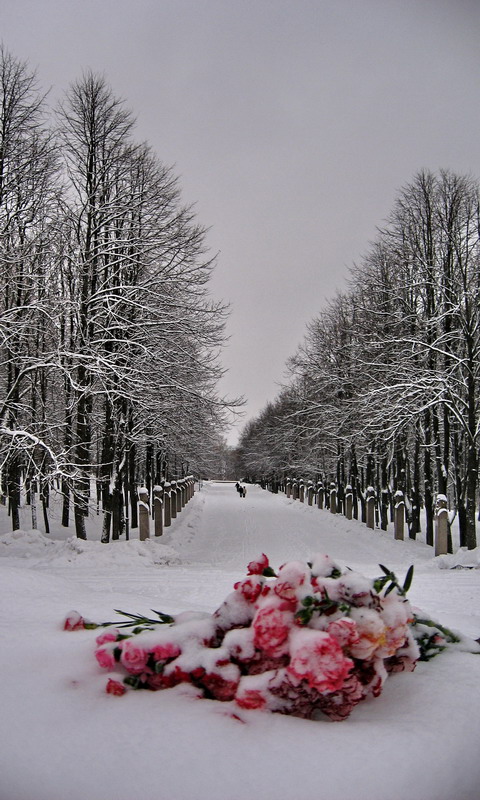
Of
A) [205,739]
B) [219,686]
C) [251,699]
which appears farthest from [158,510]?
[205,739]

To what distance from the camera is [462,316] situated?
43.7ft

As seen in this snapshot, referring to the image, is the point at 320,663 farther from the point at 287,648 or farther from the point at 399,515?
the point at 399,515

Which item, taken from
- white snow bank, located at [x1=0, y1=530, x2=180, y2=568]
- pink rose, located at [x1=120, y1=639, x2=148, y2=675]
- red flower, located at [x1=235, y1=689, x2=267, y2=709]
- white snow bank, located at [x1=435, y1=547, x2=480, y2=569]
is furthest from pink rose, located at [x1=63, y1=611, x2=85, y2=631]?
white snow bank, located at [x1=435, y1=547, x2=480, y2=569]

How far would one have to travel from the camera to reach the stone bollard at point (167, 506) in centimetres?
2164

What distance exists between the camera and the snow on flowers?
1367 mm

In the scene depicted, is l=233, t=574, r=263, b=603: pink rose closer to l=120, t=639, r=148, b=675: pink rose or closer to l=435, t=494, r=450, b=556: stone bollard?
l=120, t=639, r=148, b=675: pink rose

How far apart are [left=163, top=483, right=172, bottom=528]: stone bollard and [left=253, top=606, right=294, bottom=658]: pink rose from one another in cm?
2047

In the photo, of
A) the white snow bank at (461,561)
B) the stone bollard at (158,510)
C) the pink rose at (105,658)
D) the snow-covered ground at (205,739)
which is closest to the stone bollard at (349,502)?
the stone bollard at (158,510)

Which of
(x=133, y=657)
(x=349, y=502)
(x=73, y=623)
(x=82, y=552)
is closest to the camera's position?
(x=133, y=657)

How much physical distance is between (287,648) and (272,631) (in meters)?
0.07

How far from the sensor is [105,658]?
61.9 inches

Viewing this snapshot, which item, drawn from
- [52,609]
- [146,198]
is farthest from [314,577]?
[146,198]

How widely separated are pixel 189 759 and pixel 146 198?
14741 millimetres

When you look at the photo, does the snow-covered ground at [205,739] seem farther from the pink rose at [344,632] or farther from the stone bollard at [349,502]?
the stone bollard at [349,502]
